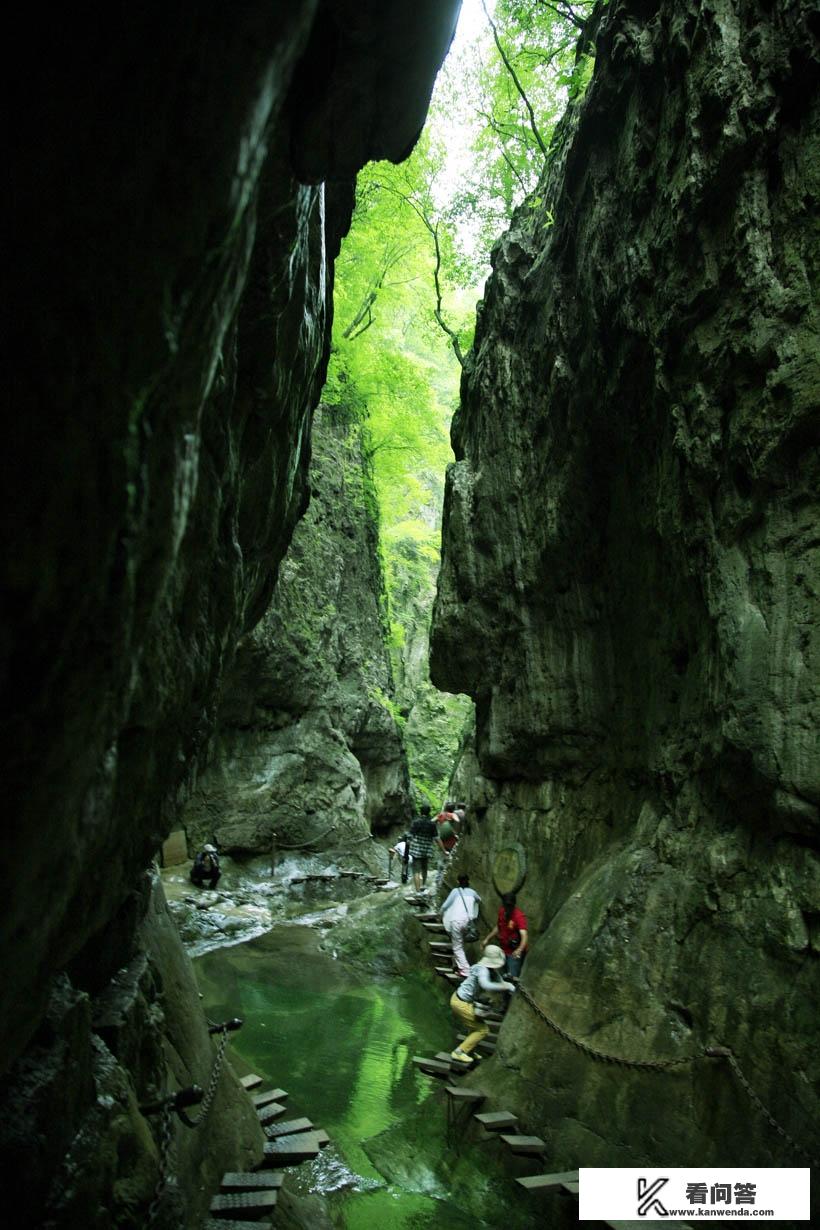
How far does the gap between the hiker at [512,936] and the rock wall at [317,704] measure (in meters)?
9.96

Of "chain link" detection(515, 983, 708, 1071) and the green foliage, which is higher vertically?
the green foliage

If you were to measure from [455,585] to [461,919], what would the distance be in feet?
19.3

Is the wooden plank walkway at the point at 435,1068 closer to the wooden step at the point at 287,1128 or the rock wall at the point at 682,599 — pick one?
the rock wall at the point at 682,599

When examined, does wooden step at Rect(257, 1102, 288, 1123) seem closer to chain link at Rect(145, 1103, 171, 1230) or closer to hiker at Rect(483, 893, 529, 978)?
chain link at Rect(145, 1103, 171, 1230)

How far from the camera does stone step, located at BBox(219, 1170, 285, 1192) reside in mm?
5754

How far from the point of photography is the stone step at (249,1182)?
5.75m

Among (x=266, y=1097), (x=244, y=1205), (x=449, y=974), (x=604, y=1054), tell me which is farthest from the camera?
(x=449, y=974)

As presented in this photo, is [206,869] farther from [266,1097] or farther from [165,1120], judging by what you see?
[165,1120]

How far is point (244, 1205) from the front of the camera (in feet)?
17.7

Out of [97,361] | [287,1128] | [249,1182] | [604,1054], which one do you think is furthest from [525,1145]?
[97,361]

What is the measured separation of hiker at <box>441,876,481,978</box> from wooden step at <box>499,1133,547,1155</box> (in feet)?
14.3

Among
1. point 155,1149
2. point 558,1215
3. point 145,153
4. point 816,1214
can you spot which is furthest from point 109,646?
point 558,1215

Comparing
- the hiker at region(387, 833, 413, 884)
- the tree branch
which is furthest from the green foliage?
the hiker at region(387, 833, 413, 884)

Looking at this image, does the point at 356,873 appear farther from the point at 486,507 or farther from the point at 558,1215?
the point at 558,1215
